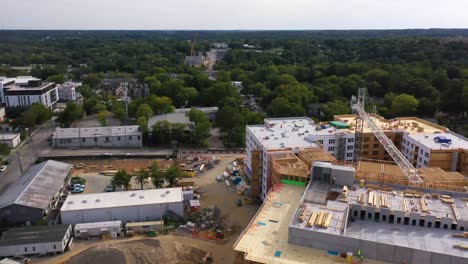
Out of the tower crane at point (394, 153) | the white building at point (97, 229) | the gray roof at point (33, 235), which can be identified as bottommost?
the white building at point (97, 229)

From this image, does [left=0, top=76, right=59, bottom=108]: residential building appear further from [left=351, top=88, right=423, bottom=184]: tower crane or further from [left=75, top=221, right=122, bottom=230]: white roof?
[left=351, top=88, right=423, bottom=184]: tower crane

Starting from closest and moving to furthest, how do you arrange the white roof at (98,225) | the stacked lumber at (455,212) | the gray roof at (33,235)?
the stacked lumber at (455,212) → the gray roof at (33,235) → the white roof at (98,225)

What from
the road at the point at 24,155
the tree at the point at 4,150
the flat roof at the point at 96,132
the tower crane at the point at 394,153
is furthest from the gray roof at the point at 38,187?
the tower crane at the point at 394,153

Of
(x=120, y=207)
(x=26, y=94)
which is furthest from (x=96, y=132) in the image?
(x=26, y=94)

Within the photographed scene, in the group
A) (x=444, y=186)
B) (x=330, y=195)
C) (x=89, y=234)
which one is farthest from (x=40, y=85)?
(x=444, y=186)

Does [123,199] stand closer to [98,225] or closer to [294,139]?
[98,225]

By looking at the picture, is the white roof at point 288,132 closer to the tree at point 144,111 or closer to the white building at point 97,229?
the white building at point 97,229
